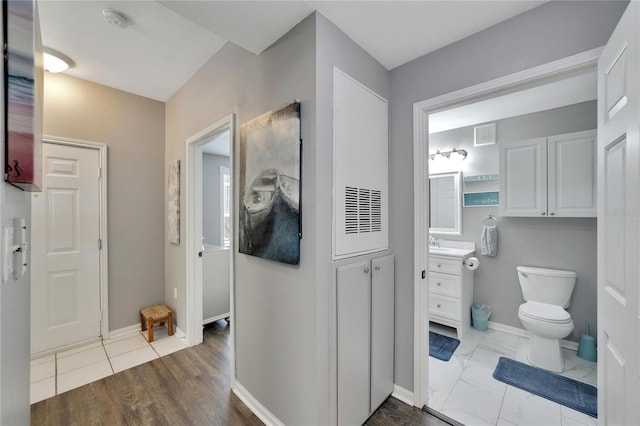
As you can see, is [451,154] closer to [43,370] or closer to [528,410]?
[528,410]

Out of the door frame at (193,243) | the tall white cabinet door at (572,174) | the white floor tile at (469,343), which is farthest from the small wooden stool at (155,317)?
the tall white cabinet door at (572,174)

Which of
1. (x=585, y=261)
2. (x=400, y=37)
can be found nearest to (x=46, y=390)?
(x=400, y=37)

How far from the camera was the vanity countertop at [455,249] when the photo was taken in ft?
9.52

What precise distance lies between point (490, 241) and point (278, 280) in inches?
101

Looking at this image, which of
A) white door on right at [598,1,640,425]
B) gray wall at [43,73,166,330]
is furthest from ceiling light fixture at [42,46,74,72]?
white door on right at [598,1,640,425]

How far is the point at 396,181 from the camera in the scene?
75.9 inches

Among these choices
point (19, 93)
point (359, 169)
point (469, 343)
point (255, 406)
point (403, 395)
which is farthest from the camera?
point (469, 343)

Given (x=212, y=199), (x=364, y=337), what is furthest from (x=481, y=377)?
(x=212, y=199)

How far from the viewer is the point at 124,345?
2637 mm

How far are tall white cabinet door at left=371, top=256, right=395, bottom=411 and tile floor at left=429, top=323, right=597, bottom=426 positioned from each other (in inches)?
15.0

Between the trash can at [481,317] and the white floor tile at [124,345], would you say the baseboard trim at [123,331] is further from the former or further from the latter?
the trash can at [481,317]

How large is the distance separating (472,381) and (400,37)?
259cm

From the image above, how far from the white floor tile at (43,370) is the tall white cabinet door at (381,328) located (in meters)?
2.63

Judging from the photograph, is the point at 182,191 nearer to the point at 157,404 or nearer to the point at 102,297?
the point at 102,297
